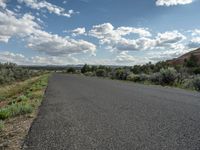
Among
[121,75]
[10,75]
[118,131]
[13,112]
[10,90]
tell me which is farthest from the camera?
[10,75]

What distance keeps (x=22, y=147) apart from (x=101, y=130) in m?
2.05

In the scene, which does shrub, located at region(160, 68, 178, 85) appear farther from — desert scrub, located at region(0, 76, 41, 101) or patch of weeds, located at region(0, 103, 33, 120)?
patch of weeds, located at region(0, 103, 33, 120)

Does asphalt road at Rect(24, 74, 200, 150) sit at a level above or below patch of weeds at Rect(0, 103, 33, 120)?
above

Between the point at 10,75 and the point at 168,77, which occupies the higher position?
the point at 168,77

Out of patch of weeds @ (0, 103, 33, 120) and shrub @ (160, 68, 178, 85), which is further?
shrub @ (160, 68, 178, 85)

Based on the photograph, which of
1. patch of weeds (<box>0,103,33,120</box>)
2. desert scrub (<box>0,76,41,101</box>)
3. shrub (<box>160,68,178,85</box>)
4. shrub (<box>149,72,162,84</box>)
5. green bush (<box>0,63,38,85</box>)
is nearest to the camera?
patch of weeds (<box>0,103,33,120</box>)

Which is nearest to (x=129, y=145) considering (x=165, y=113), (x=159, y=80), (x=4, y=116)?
(x=165, y=113)

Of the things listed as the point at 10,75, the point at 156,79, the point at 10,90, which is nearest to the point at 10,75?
the point at 10,75

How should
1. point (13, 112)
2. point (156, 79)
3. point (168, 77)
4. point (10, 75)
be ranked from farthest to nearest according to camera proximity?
point (10, 75) < point (156, 79) < point (168, 77) < point (13, 112)

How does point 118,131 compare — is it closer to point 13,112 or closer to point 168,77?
point 13,112

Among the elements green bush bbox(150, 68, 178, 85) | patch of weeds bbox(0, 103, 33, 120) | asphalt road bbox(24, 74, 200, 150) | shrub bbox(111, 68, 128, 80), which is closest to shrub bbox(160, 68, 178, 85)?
green bush bbox(150, 68, 178, 85)

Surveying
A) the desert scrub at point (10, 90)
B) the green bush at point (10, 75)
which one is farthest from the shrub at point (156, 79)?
the green bush at point (10, 75)

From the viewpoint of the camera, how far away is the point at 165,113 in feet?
29.4

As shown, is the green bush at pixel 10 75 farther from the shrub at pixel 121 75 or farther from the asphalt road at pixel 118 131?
the asphalt road at pixel 118 131
